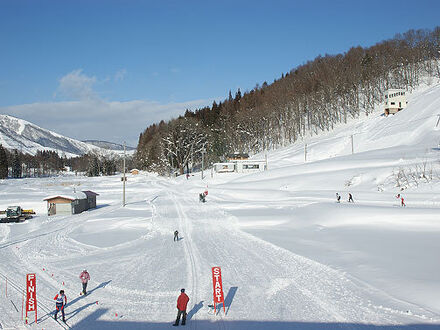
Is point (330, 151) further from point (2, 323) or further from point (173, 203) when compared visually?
point (2, 323)

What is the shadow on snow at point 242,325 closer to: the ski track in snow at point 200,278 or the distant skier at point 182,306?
the ski track in snow at point 200,278

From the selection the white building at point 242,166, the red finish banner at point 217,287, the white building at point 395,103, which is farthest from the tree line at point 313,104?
the red finish banner at point 217,287

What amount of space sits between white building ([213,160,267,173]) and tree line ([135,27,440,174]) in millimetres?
12402

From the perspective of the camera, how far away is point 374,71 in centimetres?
8581

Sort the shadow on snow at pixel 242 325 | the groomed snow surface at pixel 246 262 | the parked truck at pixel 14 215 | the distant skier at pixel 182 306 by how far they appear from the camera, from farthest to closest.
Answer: the parked truck at pixel 14 215
the groomed snow surface at pixel 246 262
the distant skier at pixel 182 306
the shadow on snow at pixel 242 325

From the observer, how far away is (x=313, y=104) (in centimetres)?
8700

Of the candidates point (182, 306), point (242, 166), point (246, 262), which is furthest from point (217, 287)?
point (242, 166)

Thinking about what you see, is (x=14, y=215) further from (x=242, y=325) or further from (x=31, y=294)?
(x=242, y=325)

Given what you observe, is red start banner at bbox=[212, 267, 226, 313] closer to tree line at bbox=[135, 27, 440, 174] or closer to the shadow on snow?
the shadow on snow

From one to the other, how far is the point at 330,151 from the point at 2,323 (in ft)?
211

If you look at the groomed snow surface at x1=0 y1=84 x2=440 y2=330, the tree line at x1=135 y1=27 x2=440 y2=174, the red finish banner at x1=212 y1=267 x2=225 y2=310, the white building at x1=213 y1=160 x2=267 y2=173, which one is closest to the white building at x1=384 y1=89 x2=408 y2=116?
the tree line at x1=135 y1=27 x2=440 y2=174

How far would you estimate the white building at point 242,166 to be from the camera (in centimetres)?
6749

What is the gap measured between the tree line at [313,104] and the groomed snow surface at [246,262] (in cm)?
4961

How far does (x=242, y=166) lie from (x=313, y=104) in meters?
32.3
